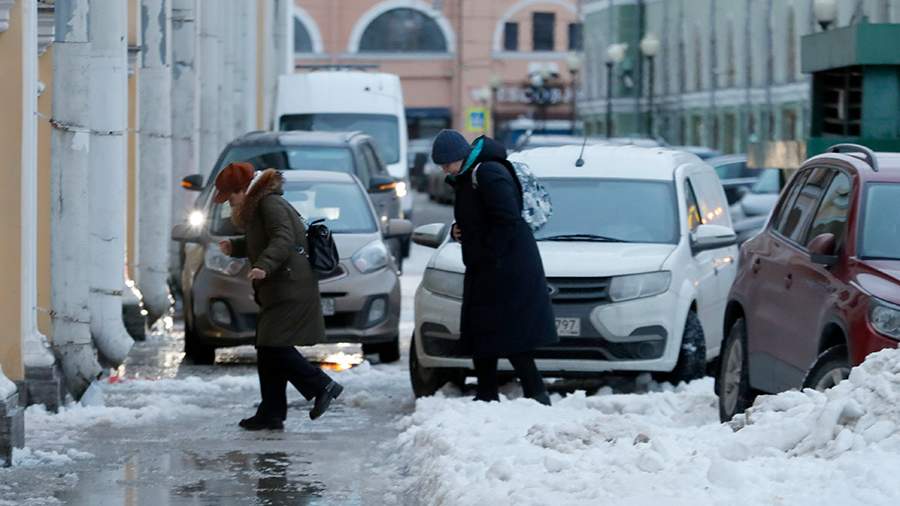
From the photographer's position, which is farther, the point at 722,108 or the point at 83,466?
the point at 722,108

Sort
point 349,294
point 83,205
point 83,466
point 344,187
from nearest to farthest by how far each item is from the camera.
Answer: point 83,466
point 83,205
point 349,294
point 344,187

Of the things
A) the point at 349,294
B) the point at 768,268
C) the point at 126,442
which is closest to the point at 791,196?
the point at 768,268

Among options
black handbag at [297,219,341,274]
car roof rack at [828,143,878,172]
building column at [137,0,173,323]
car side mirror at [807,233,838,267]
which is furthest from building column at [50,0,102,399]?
building column at [137,0,173,323]

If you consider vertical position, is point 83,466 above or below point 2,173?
below

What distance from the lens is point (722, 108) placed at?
62.9 m

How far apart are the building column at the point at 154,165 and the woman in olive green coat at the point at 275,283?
25.4 feet

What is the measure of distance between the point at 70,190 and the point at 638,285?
138 inches

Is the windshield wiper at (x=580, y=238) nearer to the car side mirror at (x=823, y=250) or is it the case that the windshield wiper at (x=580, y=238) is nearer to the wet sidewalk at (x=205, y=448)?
the wet sidewalk at (x=205, y=448)

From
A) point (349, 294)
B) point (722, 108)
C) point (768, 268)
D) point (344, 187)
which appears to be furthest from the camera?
point (722, 108)

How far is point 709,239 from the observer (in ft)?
47.9

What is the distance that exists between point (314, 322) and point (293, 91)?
19081 mm

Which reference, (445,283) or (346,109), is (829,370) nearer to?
(445,283)

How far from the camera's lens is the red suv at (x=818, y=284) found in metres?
10.1

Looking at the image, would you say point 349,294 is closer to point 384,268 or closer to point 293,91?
point 384,268
